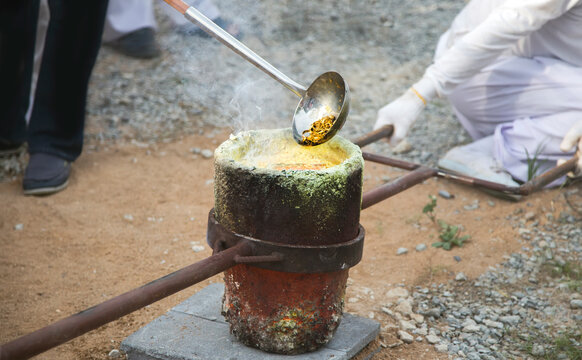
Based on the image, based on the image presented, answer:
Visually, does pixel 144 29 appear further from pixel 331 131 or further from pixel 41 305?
pixel 331 131

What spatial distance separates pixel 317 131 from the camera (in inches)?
80.7

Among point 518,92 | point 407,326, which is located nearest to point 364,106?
point 518,92

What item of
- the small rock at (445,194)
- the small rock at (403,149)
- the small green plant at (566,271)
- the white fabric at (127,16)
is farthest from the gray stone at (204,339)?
the white fabric at (127,16)

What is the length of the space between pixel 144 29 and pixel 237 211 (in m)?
3.92

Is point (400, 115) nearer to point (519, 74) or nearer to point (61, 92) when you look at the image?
point (519, 74)

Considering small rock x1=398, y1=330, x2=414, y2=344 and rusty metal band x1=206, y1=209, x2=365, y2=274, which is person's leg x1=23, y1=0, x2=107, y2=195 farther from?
small rock x1=398, y1=330, x2=414, y2=344

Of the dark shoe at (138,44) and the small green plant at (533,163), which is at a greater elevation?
the small green plant at (533,163)

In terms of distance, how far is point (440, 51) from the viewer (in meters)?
4.17

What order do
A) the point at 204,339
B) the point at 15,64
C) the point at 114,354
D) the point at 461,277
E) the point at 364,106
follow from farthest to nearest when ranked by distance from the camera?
1. the point at 364,106
2. the point at 15,64
3. the point at 461,277
4. the point at 114,354
5. the point at 204,339

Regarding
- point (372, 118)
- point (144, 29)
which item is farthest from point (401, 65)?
point (144, 29)

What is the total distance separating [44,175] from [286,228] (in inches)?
83.0

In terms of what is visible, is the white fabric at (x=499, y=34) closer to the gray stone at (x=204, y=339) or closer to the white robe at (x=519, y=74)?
the white robe at (x=519, y=74)

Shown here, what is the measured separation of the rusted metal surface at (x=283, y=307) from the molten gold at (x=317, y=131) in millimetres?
438

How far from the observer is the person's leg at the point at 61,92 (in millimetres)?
3236
